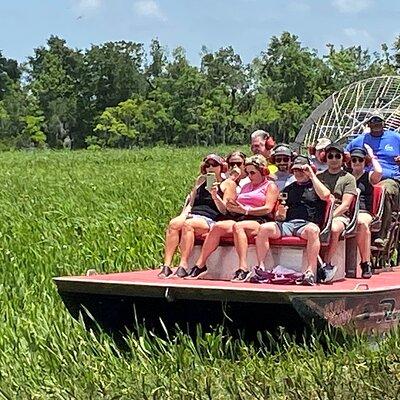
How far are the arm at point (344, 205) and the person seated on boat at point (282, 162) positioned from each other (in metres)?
0.46

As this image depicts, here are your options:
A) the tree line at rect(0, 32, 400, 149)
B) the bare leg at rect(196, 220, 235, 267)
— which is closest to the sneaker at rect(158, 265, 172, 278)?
the bare leg at rect(196, 220, 235, 267)

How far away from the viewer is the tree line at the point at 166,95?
231ft

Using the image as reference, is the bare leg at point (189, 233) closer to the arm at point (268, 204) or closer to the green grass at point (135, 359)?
the arm at point (268, 204)

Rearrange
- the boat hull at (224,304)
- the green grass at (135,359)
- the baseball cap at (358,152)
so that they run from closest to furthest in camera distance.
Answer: the green grass at (135,359) < the boat hull at (224,304) < the baseball cap at (358,152)

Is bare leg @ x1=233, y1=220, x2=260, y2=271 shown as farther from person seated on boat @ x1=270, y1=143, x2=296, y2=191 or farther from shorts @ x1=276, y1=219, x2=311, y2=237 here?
person seated on boat @ x1=270, y1=143, x2=296, y2=191

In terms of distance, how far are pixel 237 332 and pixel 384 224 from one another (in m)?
2.40

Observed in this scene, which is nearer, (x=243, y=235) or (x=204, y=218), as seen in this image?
(x=243, y=235)

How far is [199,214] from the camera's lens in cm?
852

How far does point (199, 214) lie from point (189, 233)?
30cm

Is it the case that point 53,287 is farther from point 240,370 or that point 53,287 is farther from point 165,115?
point 165,115

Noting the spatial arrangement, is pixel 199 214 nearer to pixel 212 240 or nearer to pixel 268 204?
pixel 212 240

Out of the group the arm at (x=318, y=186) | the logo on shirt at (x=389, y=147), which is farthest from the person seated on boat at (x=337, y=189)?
the logo on shirt at (x=389, y=147)

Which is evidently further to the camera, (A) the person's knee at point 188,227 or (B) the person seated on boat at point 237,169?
(B) the person seated on boat at point 237,169

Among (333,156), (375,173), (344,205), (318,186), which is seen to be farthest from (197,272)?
(375,173)
